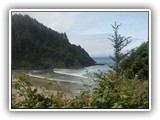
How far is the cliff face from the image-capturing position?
132 inches

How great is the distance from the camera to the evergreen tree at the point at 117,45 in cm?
339

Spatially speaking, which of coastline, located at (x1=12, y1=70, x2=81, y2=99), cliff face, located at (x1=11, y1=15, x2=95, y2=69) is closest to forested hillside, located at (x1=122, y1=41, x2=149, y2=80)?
cliff face, located at (x1=11, y1=15, x2=95, y2=69)

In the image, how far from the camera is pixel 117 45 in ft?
11.1

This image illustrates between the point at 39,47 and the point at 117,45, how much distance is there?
23.2 inches

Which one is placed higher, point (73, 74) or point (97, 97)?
point (73, 74)

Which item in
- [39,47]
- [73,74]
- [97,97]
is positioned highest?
[39,47]

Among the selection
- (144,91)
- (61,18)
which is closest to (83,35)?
(61,18)

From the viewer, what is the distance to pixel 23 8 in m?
3.35

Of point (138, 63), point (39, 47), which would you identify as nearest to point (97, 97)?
point (138, 63)

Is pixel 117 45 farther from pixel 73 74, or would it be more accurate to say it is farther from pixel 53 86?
pixel 53 86

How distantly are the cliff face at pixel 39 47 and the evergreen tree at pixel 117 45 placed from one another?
179 millimetres

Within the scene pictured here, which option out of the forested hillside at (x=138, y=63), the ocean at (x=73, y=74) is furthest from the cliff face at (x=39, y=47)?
the forested hillside at (x=138, y=63)

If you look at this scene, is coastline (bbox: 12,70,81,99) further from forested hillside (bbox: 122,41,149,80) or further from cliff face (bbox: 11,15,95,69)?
forested hillside (bbox: 122,41,149,80)
